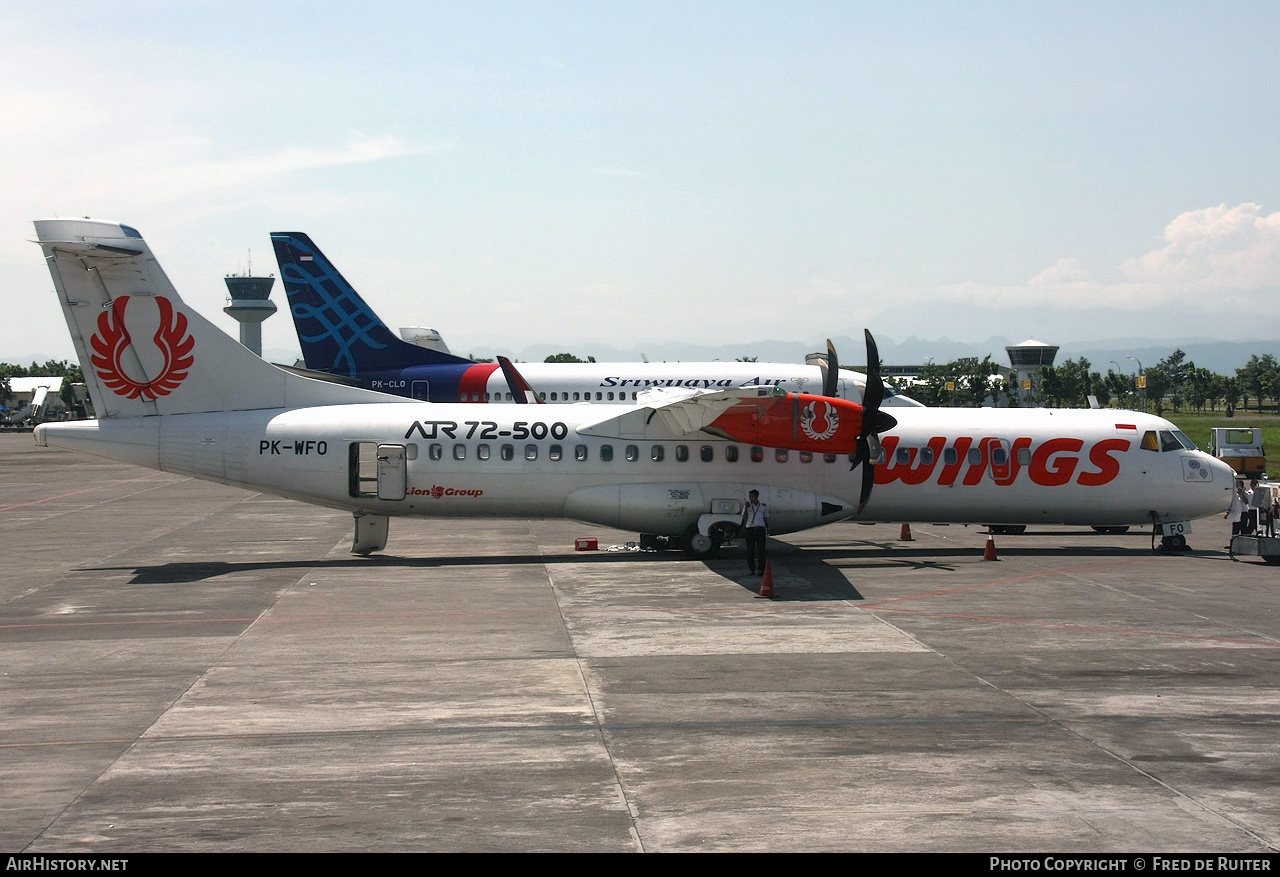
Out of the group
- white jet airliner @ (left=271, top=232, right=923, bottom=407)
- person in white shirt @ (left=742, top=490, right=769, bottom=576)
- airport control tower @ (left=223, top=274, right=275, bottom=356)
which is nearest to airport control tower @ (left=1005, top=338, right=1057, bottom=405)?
white jet airliner @ (left=271, top=232, right=923, bottom=407)

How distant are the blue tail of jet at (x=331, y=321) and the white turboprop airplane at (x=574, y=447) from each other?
13.5 m

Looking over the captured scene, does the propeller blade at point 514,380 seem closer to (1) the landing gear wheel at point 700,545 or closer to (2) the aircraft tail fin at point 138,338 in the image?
(2) the aircraft tail fin at point 138,338

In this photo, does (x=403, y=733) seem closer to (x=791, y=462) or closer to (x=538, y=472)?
(x=538, y=472)

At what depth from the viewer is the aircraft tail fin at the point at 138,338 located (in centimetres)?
2109

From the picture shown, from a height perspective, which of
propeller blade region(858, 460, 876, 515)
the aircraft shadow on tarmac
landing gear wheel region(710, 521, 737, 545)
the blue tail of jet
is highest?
the blue tail of jet

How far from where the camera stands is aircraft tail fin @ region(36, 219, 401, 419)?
2109cm

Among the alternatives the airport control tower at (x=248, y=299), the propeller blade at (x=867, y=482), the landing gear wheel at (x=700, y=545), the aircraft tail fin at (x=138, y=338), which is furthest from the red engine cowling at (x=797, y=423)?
the airport control tower at (x=248, y=299)

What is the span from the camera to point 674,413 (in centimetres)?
2230

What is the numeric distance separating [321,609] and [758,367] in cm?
2236

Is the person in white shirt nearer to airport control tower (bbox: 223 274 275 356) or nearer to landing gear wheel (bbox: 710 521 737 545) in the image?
landing gear wheel (bbox: 710 521 737 545)

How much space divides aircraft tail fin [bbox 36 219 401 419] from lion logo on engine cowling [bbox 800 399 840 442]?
413 inches

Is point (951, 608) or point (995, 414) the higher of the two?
point (995, 414)

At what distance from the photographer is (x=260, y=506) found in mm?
34719
